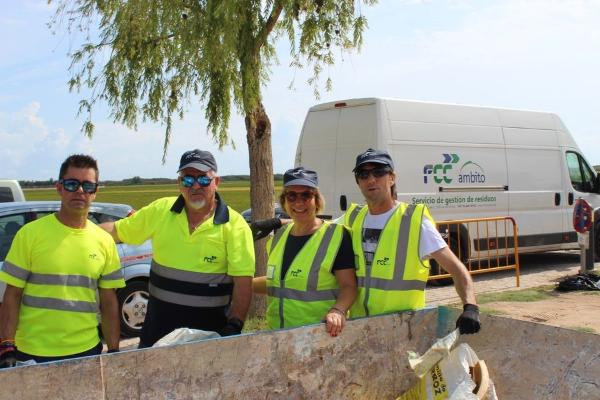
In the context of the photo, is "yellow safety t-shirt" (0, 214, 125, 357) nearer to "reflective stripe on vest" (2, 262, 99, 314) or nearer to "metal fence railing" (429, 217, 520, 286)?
"reflective stripe on vest" (2, 262, 99, 314)

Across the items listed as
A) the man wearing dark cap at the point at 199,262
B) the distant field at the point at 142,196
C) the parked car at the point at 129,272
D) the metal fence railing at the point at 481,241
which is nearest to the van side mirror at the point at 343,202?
the metal fence railing at the point at 481,241

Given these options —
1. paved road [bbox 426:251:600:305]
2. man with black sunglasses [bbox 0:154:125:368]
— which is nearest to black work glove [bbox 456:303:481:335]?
man with black sunglasses [bbox 0:154:125:368]

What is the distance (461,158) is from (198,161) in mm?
7676

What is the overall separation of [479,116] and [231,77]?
5.69 metres

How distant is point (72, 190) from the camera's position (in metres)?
3.22

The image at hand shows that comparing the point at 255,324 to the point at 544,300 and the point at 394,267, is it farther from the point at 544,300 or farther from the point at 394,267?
A: the point at 544,300

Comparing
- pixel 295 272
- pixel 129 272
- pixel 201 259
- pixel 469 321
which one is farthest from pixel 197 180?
pixel 129 272

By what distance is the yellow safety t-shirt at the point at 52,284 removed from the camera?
3.10 m

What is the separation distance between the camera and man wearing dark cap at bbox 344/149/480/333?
345 cm

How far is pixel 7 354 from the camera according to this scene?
2.99 meters

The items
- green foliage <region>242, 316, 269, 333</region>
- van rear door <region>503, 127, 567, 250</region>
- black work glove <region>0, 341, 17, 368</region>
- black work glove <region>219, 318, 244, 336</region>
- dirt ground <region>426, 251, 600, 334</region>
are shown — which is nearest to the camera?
black work glove <region>0, 341, 17, 368</region>

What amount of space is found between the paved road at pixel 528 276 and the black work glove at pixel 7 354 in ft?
22.0

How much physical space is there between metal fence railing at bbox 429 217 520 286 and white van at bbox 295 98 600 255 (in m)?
0.21

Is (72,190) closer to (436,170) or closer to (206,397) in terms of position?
(206,397)
